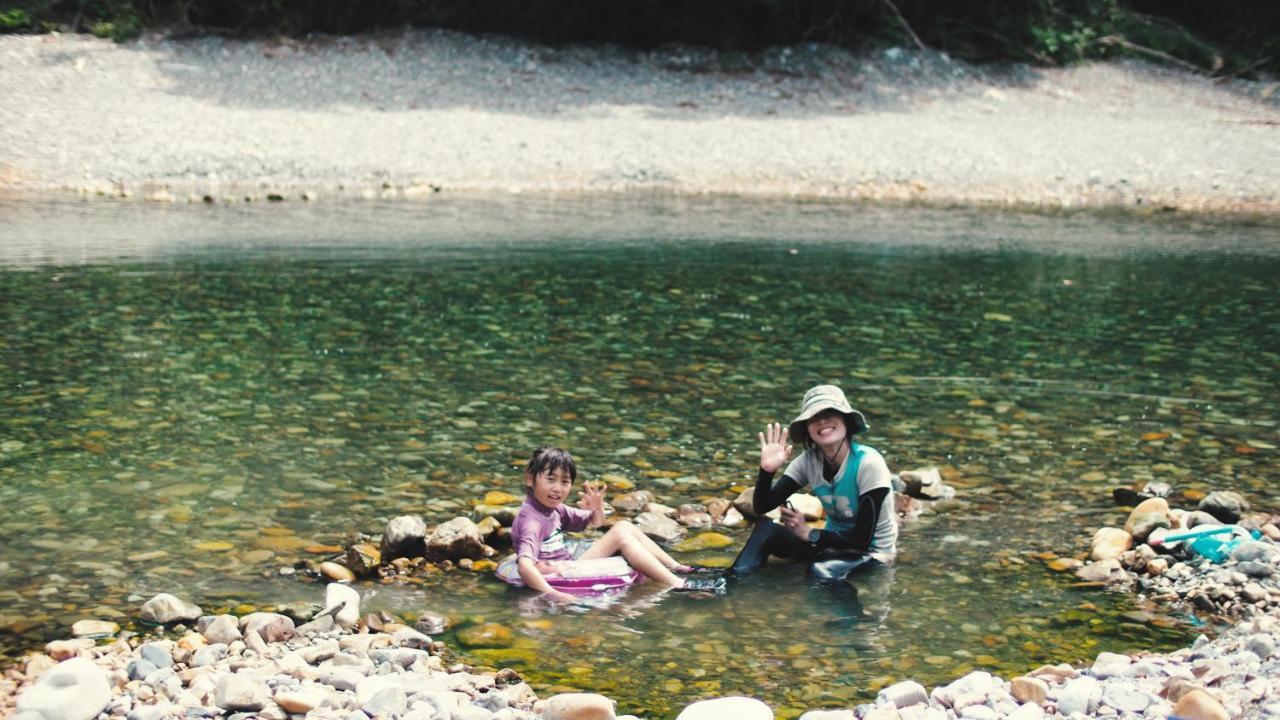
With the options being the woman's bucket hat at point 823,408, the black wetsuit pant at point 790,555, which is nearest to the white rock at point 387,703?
the black wetsuit pant at point 790,555

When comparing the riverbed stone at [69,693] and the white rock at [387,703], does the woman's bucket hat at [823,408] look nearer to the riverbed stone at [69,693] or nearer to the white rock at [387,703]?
the white rock at [387,703]

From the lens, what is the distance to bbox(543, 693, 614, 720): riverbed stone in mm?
5586

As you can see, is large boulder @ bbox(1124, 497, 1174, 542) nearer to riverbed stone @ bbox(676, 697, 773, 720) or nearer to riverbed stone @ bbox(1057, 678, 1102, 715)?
riverbed stone @ bbox(1057, 678, 1102, 715)

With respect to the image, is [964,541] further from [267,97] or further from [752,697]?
[267,97]

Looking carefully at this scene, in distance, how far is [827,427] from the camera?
25.5 ft

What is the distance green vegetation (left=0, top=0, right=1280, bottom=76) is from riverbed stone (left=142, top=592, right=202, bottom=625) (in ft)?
97.5

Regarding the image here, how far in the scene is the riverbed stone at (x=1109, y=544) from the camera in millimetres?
7898

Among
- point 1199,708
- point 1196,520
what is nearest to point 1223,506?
point 1196,520

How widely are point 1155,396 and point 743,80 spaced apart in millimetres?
22820

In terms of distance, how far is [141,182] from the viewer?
83.4 ft

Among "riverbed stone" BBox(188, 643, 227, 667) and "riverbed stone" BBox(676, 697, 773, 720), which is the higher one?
"riverbed stone" BBox(676, 697, 773, 720)

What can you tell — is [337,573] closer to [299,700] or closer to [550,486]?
[550,486]

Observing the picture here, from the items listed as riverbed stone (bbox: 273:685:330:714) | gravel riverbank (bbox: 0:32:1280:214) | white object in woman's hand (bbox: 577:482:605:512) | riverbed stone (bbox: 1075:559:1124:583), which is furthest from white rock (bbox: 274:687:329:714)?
gravel riverbank (bbox: 0:32:1280:214)

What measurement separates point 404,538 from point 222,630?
149cm
